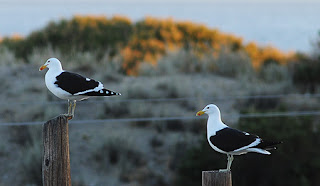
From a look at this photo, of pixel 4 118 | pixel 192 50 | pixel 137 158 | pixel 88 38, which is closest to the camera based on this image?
pixel 137 158

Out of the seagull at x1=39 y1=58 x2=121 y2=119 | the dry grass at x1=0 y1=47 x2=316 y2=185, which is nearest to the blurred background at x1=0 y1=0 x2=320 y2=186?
the dry grass at x1=0 y1=47 x2=316 y2=185

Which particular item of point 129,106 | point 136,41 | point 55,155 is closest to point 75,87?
point 55,155

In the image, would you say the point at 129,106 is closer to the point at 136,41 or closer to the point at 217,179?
the point at 136,41

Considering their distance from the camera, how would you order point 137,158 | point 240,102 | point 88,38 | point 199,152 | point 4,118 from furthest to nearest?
1. point 88,38
2. point 240,102
3. point 4,118
4. point 137,158
5. point 199,152

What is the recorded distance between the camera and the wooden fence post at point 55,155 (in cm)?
484

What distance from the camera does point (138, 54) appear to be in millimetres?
19703

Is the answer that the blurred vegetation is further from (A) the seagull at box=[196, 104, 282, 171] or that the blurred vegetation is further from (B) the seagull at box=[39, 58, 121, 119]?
(A) the seagull at box=[196, 104, 282, 171]

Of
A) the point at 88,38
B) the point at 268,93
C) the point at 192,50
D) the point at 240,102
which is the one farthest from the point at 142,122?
the point at 88,38

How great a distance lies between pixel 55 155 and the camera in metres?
4.84

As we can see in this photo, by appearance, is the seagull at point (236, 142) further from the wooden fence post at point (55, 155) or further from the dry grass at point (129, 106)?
the dry grass at point (129, 106)

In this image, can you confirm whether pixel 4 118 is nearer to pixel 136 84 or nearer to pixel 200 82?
pixel 136 84

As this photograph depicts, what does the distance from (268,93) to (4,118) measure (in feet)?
21.2

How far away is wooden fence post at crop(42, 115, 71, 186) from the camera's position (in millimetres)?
4844

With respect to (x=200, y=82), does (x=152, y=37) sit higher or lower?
higher
